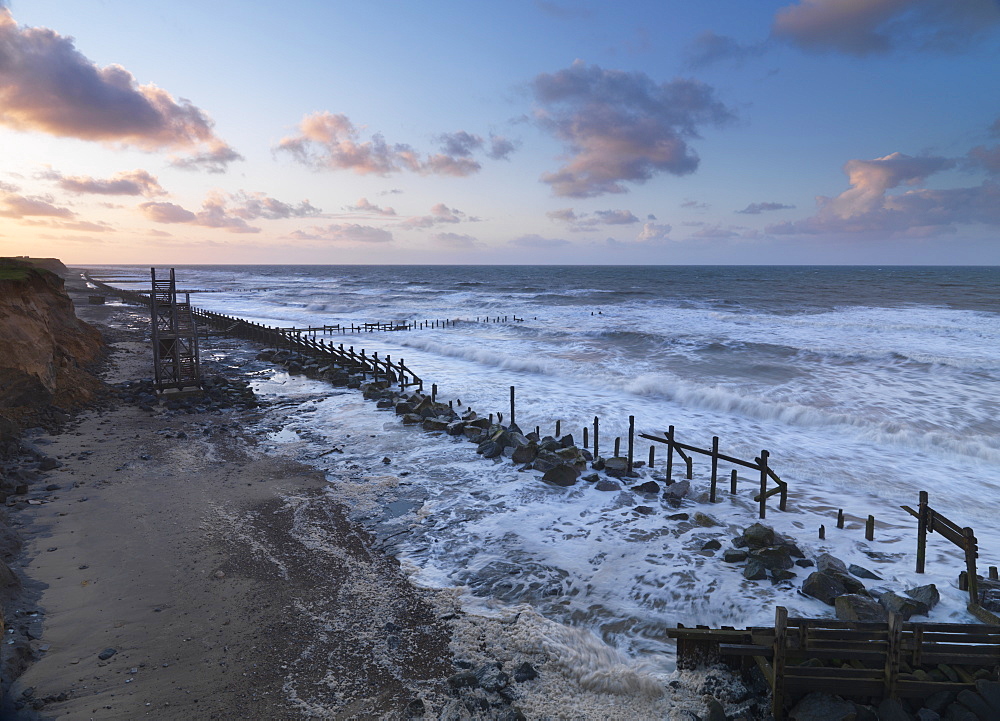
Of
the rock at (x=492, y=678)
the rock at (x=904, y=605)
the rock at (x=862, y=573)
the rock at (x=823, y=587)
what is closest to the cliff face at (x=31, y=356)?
the rock at (x=492, y=678)

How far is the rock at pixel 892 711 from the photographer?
6.42m

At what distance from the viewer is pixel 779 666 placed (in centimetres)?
672

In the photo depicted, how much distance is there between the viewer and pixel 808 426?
68.7ft

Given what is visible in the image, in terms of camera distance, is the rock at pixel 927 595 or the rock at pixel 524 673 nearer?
the rock at pixel 524 673

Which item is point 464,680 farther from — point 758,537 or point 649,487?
point 649,487

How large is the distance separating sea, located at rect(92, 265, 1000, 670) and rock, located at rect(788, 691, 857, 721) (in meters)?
1.82

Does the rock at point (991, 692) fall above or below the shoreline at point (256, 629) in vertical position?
above

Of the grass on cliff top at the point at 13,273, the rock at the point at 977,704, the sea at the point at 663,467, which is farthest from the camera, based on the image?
the grass on cliff top at the point at 13,273

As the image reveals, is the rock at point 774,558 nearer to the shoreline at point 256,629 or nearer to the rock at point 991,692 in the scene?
the shoreline at point 256,629

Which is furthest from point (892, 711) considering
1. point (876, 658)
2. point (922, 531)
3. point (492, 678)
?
point (922, 531)

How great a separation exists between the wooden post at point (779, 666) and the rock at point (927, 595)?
13.1ft

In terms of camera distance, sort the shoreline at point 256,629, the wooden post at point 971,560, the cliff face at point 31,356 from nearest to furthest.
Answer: the shoreline at point 256,629, the wooden post at point 971,560, the cliff face at point 31,356

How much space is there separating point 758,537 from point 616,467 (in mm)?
4883

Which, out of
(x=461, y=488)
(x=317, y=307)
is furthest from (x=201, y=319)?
(x=461, y=488)
